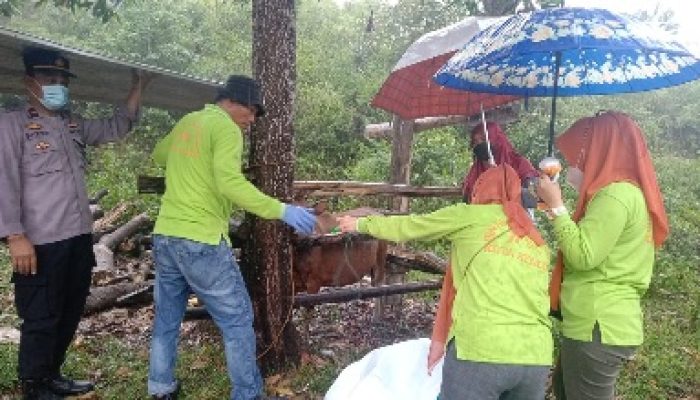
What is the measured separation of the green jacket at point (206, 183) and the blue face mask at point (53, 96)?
822 mm

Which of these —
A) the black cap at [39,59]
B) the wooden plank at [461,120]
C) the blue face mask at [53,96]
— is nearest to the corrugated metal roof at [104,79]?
the black cap at [39,59]

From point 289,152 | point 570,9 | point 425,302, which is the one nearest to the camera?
point 570,9

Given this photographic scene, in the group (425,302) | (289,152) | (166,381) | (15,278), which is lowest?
(425,302)

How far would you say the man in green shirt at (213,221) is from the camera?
3406 millimetres

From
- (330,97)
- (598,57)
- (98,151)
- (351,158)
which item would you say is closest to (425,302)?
(598,57)

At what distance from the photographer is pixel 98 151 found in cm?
1523

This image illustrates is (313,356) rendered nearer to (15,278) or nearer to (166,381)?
(166,381)

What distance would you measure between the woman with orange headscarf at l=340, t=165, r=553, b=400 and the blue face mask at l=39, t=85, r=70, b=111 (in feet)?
8.69

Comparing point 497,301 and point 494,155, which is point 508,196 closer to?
point 497,301

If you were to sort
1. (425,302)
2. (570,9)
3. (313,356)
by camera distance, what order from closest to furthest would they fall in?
(570,9) < (313,356) < (425,302)

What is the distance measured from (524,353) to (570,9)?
5.36ft

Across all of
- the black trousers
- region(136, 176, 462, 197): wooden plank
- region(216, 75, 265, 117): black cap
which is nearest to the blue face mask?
region(136, 176, 462, 197): wooden plank

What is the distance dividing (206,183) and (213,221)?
241mm

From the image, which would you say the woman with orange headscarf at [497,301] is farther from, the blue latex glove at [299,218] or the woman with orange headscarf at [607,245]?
the blue latex glove at [299,218]
